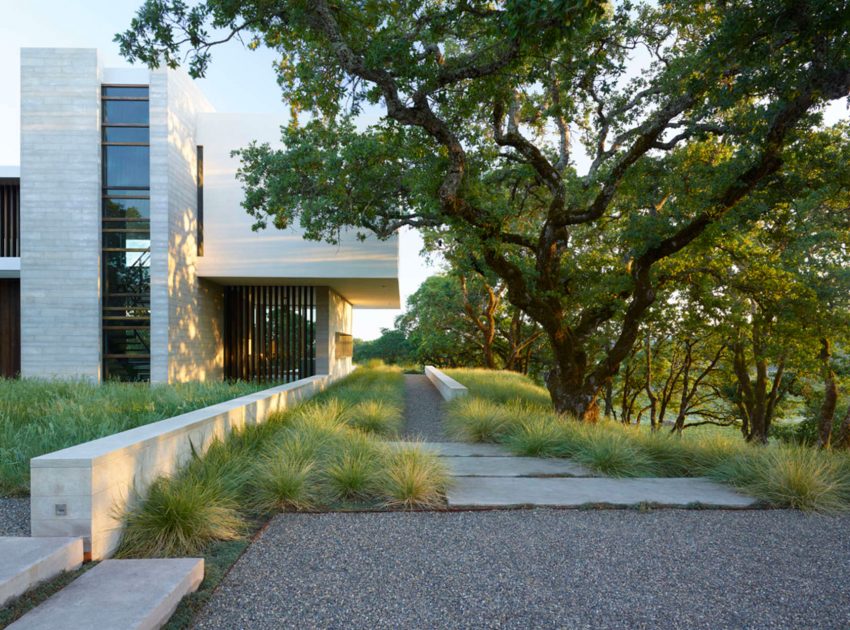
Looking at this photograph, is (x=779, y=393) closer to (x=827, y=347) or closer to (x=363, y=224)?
(x=827, y=347)

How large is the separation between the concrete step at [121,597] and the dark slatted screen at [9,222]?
50.9 ft

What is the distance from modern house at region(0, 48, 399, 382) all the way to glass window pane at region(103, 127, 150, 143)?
27 millimetres

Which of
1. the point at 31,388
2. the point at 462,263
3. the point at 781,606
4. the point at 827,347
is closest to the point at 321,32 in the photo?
the point at 462,263

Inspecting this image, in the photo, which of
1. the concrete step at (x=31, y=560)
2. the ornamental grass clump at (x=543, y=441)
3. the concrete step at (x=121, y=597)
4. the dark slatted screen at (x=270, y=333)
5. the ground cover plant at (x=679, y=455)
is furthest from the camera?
the dark slatted screen at (x=270, y=333)

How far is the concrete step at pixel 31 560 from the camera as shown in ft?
8.77

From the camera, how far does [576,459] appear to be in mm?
6242

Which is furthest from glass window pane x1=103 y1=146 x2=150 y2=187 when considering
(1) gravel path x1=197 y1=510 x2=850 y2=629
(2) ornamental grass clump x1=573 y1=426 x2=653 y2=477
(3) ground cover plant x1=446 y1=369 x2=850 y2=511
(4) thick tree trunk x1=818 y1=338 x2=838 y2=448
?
(4) thick tree trunk x1=818 y1=338 x2=838 y2=448

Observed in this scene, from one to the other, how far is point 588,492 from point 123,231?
1360 centimetres

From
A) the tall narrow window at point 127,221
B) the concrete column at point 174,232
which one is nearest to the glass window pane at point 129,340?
the tall narrow window at point 127,221

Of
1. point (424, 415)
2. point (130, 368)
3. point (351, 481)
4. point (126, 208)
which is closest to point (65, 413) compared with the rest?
point (351, 481)

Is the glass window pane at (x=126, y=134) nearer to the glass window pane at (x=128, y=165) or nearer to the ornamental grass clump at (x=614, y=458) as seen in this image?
the glass window pane at (x=128, y=165)

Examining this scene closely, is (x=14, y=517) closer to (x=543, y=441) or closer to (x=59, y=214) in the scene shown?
(x=543, y=441)

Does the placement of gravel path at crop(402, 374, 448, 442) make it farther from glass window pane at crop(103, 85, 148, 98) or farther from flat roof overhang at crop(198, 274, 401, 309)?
glass window pane at crop(103, 85, 148, 98)

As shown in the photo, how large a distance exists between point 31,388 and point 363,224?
6433 millimetres
